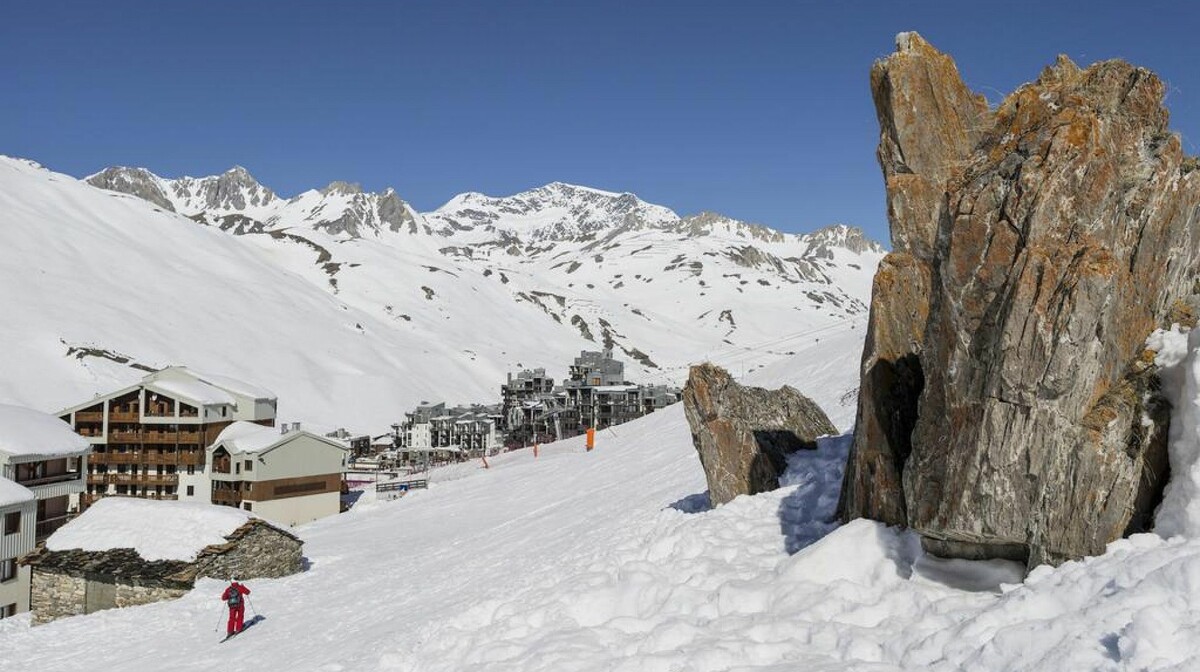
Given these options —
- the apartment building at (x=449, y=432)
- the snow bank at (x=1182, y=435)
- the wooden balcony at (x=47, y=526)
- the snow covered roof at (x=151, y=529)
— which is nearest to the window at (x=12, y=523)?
the snow covered roof at (x=151, y=529)

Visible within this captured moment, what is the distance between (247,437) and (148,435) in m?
9.56

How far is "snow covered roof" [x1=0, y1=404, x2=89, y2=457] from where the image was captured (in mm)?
43531

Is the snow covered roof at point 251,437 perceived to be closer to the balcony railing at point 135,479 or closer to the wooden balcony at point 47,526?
the balcony railing at point 135,479

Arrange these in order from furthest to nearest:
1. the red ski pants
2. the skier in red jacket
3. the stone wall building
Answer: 1. the stone wall building
2. the red ski pants
3. the skier in red jacket

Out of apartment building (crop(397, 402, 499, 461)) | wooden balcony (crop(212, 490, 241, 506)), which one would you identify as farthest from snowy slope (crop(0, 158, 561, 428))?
wooden balcony (crop(212, 490, 241, 506))

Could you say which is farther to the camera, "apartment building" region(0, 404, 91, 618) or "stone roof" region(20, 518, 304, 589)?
"apartment building" region(0, 404, 91, 618)

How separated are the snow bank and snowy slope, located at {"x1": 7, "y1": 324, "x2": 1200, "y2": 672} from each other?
37 centimetres

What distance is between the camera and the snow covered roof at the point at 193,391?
63.3m

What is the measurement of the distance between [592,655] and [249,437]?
57.5m

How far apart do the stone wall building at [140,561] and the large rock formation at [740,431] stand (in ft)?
73.4

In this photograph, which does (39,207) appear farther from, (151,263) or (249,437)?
(249,437)

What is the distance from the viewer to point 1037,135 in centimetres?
1063

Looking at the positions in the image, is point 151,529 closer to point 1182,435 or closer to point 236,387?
point 1182,435

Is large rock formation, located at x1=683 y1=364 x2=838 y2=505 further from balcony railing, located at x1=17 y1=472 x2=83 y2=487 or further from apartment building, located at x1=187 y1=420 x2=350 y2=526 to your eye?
apartment building, located at x1=187 y1=420 x2=350 y2=526
